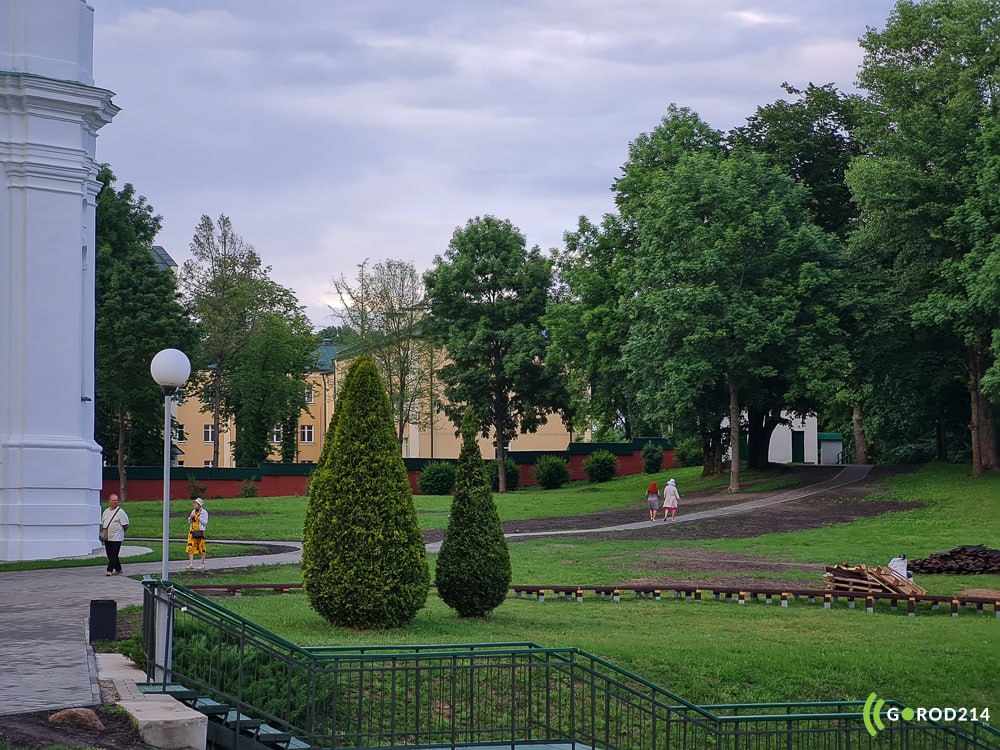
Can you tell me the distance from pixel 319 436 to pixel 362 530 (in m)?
87.4

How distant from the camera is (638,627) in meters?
19.2

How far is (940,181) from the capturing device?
155ft

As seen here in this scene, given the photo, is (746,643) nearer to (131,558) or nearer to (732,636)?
(732,636)

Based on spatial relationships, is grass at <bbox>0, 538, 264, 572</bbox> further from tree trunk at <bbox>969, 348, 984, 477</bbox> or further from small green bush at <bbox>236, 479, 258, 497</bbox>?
small green bush at <bbox>236, 479, 258, 497</bbox>

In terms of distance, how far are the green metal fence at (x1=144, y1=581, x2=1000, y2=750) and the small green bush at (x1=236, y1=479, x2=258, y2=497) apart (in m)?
51.6

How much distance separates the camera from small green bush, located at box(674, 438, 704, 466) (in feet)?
219

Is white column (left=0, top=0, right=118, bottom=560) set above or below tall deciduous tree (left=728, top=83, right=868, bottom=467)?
below

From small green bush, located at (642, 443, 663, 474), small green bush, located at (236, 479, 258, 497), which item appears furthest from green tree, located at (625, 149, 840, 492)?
small green bush, located at (236, 479, 258, 497)

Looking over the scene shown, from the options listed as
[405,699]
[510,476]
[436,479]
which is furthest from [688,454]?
[405,699]

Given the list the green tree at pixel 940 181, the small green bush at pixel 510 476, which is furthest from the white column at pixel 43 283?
the small green bush at pixel 510 476

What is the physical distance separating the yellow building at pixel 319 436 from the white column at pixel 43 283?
58486 mm

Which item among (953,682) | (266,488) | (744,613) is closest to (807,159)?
(266,488)

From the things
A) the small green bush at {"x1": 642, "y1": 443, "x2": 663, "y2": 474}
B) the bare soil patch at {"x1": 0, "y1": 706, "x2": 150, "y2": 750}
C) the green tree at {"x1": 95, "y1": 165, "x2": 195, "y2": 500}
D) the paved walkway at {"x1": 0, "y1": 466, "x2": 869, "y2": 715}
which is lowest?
the paved walkway at {"x1": 0, "y1": 466, "x2": 869, "y2": 715}

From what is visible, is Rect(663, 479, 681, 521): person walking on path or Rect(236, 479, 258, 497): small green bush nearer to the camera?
Rect(663, 479, 681, 521): person walking on path
